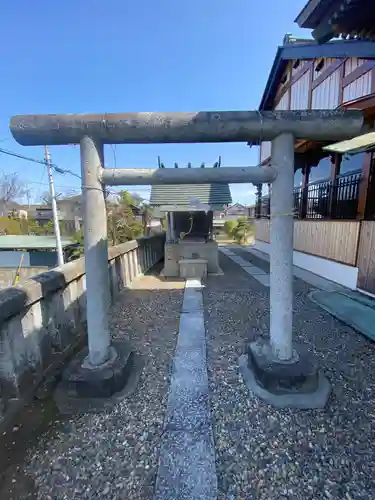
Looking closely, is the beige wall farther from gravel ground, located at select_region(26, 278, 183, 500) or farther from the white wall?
gravel ground, located at select_region(26, 278, 183, 500)

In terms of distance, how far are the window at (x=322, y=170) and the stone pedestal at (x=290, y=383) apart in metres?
7.52

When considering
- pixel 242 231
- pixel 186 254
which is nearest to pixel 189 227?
pixel 186 254

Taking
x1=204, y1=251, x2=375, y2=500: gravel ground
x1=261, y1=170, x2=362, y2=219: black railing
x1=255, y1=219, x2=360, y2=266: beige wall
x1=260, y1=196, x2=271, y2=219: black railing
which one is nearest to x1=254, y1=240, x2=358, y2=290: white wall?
x1=255, y1=219, x2=360, y2=266: beige wall

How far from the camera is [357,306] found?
4855mm

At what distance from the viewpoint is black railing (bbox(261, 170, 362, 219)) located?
6572mm

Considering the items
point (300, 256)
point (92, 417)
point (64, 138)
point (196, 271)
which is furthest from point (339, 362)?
point (300, 256)

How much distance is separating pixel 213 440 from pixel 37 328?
2034mm

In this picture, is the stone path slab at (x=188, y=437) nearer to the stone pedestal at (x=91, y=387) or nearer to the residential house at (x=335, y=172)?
the stone pedestal at (x=91, y=387)

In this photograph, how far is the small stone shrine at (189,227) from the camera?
7.14 m

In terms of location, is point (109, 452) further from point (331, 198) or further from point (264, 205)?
point (264, 205)

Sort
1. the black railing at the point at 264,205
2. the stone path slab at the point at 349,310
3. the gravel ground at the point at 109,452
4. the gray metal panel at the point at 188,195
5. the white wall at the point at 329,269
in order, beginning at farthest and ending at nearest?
the black railing at the point at 264,205 → the gray metal panel at the point at 188,195 → the white wall at the point at 329,269 → the stone path slab at the point at 349,310 → the gravel ground at the point at 109,452

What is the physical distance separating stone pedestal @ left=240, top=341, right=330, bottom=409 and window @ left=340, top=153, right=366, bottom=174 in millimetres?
6248

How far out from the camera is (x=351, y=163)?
7.12 m

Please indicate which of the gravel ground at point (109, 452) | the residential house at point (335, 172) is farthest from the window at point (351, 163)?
the gravel ground at point (109, 452)
